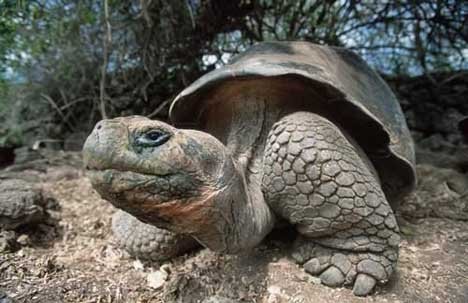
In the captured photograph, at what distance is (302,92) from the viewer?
1.85 m

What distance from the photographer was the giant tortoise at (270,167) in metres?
1.22

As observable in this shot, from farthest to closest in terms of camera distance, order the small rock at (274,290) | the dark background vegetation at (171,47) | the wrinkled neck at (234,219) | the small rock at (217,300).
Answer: the dark background vegetation at (171,47)
the small rock at (274,290)
the small rock at (217,300)
the wrinkled neck at (234,219)

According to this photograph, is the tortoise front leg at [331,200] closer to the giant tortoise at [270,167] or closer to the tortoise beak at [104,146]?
the giant tortoise at [270,167]

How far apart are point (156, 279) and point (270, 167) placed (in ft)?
2.27

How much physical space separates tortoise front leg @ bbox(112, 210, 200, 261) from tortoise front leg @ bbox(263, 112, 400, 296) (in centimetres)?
48

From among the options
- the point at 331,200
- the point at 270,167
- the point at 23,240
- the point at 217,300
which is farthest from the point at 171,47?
the point at 217,300

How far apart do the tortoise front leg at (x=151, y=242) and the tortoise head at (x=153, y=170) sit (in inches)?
20.0

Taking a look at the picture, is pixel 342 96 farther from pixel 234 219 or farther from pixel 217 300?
pixel 217 300

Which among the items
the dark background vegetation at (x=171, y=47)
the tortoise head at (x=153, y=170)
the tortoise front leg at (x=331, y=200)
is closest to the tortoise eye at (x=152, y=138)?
the tortoise head at (x=153, y=170)

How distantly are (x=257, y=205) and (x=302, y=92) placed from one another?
1.90ft

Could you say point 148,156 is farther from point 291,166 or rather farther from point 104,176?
point 291,166

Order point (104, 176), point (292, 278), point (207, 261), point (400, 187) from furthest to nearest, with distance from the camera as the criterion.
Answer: point (400, 187) → point (207, 261) → point (292, 278) → point (104, 176)

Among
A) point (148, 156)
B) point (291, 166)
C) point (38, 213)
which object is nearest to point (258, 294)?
point (291, 166)

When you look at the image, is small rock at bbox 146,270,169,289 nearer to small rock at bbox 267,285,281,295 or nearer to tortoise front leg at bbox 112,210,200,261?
tortoise front leg at bbox 112,210,200,261
